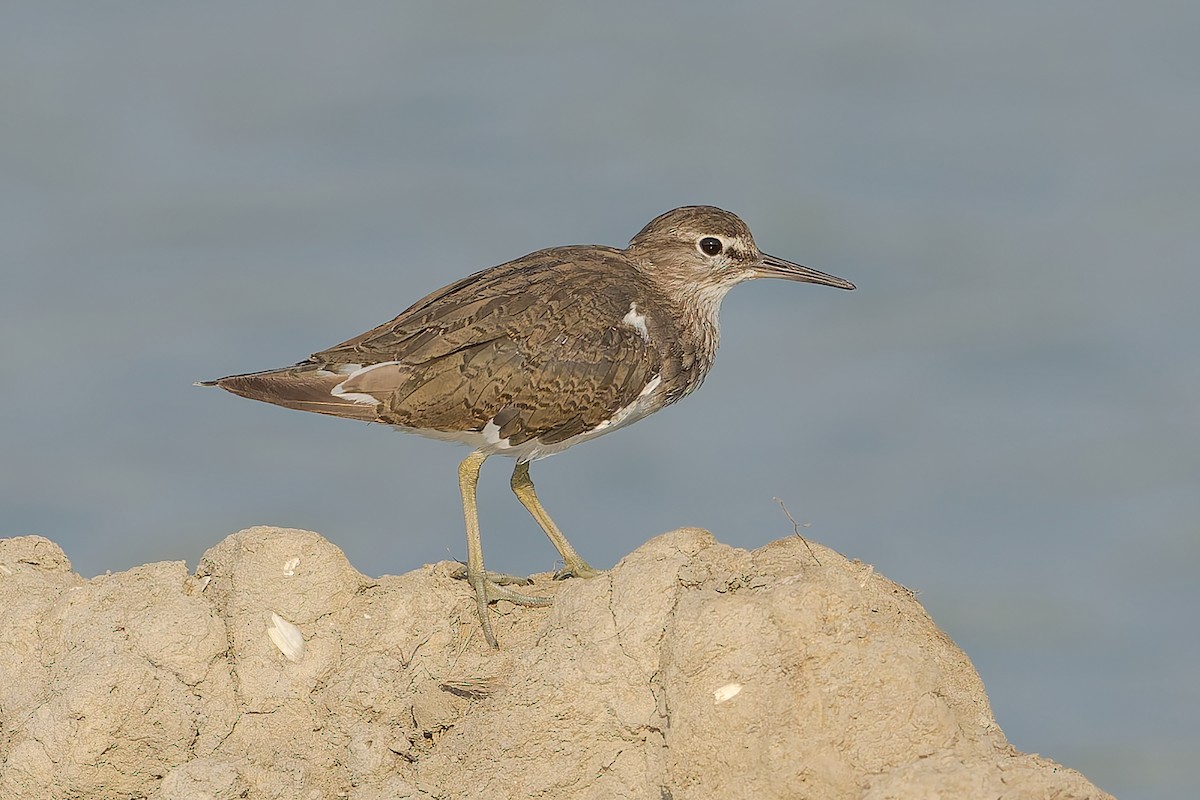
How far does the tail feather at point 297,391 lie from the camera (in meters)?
11.9

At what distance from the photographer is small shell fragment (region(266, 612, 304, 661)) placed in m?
Result: 10.5

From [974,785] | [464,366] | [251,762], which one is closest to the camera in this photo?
[974,785]

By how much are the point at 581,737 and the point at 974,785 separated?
2337mm

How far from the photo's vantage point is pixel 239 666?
10.5 meters

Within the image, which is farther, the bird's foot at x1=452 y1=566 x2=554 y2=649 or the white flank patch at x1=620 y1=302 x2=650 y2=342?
the white flank patch at x1=620 y1=302 x2=650 y2=342

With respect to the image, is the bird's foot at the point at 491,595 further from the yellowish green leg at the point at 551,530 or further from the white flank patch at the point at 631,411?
the white flank patch at the point at 631,411

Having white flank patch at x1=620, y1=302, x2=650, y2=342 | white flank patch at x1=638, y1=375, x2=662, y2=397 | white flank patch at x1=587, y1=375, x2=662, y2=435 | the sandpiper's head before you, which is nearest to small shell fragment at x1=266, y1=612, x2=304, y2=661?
white flank patch at x1=587, y1=375, x2=662, y2=435

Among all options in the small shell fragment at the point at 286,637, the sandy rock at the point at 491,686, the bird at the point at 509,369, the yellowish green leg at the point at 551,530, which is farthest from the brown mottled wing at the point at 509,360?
the small shell fragment at the point at 286,637

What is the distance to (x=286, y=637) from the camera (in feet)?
34.6

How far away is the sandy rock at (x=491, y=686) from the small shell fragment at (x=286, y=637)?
1 cm

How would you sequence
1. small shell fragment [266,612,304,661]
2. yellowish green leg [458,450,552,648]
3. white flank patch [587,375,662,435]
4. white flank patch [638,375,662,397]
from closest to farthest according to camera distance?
small shell fragment [266,612,304,661] < yellowish green leg [458,450,552,648] < white flank patch [587,375,662,435] < white flank patch [638,375,662,397]

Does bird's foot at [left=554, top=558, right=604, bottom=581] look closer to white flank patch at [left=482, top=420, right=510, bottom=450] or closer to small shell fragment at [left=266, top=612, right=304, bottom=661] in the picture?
white flank patch at [left=482, top=420, right=510, bottom=450]

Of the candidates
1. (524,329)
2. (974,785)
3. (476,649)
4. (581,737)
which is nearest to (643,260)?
(524,329)

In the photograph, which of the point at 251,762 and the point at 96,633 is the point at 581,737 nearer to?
the point at 251,762
